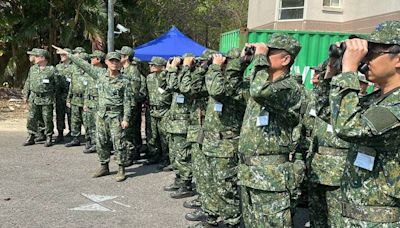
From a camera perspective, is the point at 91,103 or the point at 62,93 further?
the point at 62,93

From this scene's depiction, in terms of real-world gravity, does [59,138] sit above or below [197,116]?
below

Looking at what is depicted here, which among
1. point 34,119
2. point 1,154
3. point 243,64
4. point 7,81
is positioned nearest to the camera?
point 243,64

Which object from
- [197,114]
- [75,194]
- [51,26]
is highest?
[51,26]

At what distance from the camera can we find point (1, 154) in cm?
799

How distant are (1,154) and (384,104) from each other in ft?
24.3

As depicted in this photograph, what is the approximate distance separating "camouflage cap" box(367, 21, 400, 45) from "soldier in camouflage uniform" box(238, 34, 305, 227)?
A: 3.06 ft

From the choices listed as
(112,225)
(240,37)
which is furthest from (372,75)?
(240,37)

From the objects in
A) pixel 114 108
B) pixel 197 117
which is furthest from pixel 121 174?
pixel 197 117

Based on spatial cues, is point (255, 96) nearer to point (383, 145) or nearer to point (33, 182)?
point (383, 145)

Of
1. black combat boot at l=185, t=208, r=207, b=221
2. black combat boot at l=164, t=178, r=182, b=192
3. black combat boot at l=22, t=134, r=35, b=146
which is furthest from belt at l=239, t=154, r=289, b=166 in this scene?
black combat boot at l=22, t=134, r=35, b=146

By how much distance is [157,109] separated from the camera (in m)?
7.51

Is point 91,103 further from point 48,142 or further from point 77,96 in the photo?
point 48,142

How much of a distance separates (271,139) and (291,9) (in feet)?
47.1

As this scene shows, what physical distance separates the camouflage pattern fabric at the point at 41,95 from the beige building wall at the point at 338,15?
31.3 feet
